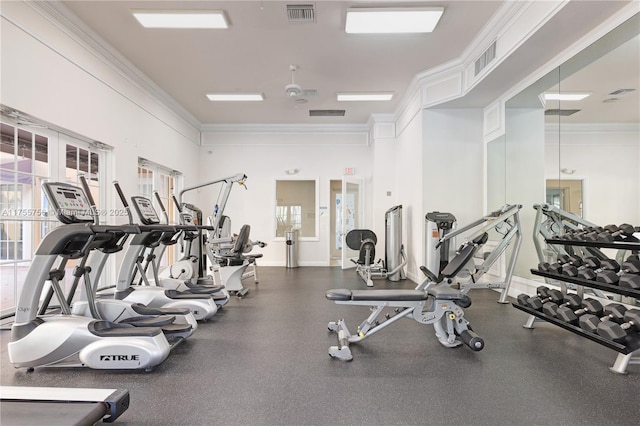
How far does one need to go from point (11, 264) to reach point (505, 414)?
15.0ft

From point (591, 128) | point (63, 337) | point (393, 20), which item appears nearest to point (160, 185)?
point (63, 337)

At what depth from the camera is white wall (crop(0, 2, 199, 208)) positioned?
3.32 metres

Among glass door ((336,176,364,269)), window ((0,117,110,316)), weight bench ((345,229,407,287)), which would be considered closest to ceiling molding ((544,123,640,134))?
weight bench ((345,229,407,287))

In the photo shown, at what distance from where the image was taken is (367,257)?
251 inches

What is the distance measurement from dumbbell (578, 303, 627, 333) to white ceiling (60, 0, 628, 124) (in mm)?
2594

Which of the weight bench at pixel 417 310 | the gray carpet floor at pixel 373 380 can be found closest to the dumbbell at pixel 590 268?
the gray carpet floor at pixel 373 380

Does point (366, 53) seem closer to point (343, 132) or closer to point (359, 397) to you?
point (343, 132)

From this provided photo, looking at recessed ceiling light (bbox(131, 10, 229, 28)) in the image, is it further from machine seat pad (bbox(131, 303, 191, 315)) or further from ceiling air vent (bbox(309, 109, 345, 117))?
ceiling air vent (bbox(309, 109, 345, 117))

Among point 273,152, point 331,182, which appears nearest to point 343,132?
point 331,182

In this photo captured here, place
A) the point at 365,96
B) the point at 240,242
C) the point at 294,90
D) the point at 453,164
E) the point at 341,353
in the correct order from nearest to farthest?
the point at 341,353 < the point at 240,242 < the point at 294,90 < the point at 453,164 < the point at 365,96

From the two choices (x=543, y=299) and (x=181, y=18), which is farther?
(x=181, y=18)

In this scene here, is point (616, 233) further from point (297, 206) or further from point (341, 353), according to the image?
point (297, 206)

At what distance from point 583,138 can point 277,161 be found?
627 cm

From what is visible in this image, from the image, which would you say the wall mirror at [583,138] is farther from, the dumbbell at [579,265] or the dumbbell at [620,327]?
the dumbbell at [620,327]
